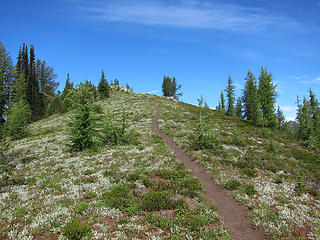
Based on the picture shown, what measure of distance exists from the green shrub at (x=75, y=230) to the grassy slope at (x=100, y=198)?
21cm

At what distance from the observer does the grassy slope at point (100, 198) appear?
726cm

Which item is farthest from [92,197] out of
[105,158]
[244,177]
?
[244,177]

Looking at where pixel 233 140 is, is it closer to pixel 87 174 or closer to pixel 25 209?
pixel 87 174

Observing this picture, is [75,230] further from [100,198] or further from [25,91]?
[25,91]

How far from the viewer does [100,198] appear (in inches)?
377

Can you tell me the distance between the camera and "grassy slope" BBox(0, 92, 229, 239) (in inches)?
286

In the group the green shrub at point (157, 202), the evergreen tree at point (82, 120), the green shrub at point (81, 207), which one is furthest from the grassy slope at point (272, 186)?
the evergreen tree at point (82, 120)

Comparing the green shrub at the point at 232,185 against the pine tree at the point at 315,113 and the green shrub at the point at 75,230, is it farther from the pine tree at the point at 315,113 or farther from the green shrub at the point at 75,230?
the pine tree at the point at 315,113

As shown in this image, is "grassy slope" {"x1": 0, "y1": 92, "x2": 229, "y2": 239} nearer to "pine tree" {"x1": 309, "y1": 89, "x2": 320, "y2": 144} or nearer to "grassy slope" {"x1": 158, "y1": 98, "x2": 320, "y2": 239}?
"grassy slope" {"x1": 158, "y1": 98, "x2": 320, "y2": 239}

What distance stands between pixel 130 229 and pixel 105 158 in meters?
10.2

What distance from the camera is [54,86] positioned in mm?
104750

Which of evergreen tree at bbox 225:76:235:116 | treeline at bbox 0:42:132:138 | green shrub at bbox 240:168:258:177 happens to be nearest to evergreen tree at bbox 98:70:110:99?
treeline at bbox 0:42:132:138

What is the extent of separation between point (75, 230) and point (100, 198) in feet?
8.85

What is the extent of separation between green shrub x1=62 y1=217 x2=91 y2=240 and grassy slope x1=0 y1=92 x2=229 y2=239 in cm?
21
